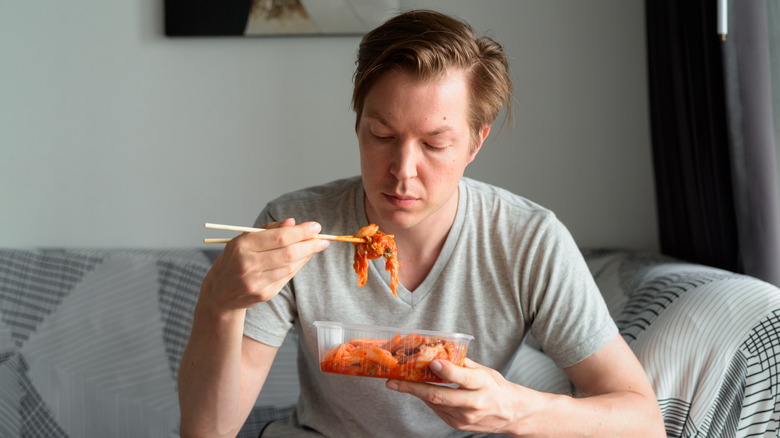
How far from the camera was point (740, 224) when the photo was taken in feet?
6.30

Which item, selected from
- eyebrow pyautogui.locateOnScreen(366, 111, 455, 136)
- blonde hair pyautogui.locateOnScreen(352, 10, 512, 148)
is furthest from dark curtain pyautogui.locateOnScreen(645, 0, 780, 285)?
eyebrow pyautogui.locateOnScreen(366, 111, 455, 136)

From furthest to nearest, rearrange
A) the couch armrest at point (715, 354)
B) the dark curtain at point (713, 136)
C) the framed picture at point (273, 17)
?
the framed picture at point (273, 17) → the dark curtain at point (713, 136) → the couch armrest at point (715, 354)

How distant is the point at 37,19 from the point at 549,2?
2078 mm

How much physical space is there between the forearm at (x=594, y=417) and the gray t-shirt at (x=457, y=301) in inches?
5.3

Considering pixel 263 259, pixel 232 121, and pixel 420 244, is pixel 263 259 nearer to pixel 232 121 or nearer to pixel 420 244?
pixel 420 244

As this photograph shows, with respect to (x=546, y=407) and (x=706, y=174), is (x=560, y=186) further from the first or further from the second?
(x=546, y=407)

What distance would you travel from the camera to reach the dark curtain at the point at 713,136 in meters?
1.84

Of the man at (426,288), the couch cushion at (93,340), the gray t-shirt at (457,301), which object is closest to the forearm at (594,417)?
the man at (426,288)

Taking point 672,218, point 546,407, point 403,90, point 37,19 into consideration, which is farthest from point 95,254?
point 672,218

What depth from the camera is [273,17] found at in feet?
8.94

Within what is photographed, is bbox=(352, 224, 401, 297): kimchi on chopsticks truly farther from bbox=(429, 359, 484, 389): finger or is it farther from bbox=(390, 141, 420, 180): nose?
bbox=(429, 359, 484, 389): finger

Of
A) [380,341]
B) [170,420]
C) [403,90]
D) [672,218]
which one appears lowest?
[170,420]

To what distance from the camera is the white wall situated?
2758mm

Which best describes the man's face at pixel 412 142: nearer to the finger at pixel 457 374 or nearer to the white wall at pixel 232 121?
the finger at pixel 457 374
